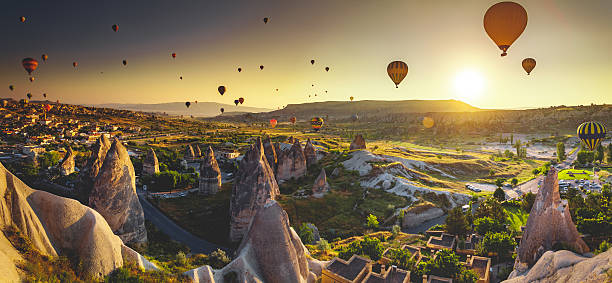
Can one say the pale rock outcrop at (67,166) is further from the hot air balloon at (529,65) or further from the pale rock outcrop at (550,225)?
the hot air balloon at (529,65)

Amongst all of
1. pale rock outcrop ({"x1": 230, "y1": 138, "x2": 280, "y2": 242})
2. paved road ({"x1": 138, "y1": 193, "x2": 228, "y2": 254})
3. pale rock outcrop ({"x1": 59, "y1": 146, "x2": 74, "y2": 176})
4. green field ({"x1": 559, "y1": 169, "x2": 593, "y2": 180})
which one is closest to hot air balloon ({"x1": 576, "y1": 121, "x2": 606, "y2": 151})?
green field ({"x1": 559, "y1": 169, "x2": 593, "y2": 180})

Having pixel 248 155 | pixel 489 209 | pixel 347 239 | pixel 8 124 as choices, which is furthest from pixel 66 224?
pixel 8 124

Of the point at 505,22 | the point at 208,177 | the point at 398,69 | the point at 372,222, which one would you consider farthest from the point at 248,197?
the point at 505,22

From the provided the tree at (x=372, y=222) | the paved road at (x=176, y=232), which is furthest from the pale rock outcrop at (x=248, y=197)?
the tree at (x=372, y=222)

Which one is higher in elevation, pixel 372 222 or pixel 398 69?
pixel 398 69

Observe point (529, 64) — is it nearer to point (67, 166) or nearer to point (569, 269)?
point (569, 269)

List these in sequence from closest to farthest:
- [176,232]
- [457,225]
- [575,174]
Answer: [457,225] < [176,232] < [575,174]
